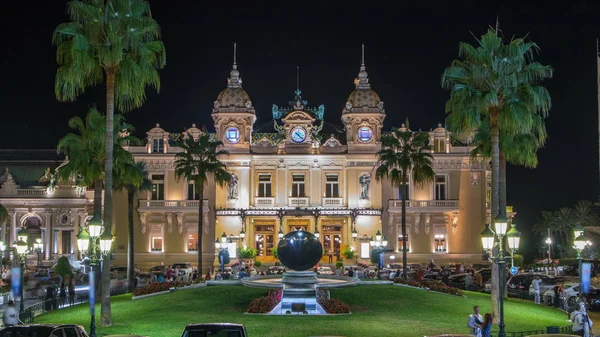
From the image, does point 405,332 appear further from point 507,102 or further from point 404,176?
point 404,176

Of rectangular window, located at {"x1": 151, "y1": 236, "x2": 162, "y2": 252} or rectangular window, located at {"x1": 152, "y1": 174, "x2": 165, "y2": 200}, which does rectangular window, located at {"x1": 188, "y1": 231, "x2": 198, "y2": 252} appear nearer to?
rectangular window, located at {"x1": 151, "y1": 236, "x2": 162, "y2": 252}

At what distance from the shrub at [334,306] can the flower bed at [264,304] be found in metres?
1.89

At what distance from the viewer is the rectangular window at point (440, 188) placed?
7475 centimetres

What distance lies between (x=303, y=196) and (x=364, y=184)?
539 centimetres

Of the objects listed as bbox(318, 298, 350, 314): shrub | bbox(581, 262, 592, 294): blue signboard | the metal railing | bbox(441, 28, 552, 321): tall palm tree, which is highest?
bbox(441, 28, 552, 321): tall palm tree

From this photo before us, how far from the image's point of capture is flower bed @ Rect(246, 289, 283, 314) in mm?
35281

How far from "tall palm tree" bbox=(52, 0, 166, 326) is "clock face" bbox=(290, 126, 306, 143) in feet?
134

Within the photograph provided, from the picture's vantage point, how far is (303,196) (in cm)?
7450

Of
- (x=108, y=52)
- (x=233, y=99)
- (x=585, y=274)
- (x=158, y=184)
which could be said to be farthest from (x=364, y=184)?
(x=108, y=52)

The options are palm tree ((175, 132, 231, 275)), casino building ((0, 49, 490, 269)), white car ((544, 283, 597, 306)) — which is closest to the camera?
white car ((544, 283, 597, 306))

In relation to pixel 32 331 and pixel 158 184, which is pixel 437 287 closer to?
pixel 32 331

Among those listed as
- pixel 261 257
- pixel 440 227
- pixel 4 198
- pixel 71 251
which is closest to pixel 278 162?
pixel 261 257

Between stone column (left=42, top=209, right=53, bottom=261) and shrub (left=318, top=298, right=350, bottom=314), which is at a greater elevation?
stone column (left=42, top=209, right=53, bottom=261)

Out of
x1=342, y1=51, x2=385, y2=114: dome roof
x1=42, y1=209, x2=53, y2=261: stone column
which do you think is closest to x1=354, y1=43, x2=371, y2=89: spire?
x1=342, y1=51, x2=385, y2=114: dome roof
